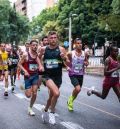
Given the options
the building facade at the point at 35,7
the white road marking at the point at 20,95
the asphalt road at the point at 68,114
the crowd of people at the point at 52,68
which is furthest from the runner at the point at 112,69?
the building facade at the point at 35,7

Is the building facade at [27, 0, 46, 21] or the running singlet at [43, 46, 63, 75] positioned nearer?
the running singlet at [43, 46, 63, 75]

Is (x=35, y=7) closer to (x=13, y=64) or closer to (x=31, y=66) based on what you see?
(x=13, y=64)

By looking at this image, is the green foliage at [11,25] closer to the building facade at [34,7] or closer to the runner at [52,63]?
the runner at [52,63]

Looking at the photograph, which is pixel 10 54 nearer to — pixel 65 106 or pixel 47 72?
pixel 65 106

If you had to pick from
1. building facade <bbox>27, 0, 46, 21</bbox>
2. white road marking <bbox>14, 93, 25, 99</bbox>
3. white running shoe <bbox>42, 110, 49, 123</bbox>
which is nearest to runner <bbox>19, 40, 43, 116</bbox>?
white running shoe <bbox>42, 110, 49, 123</bbox>

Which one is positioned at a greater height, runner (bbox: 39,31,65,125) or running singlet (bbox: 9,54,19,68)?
runner (bbox: 39,31,65,125)

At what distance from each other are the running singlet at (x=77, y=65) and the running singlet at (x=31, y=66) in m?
1.07

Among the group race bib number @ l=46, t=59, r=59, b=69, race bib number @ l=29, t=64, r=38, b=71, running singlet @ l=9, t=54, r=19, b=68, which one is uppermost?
race bib number @ l=46, t=59, r=59, b=69

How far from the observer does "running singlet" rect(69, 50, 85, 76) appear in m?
12.1

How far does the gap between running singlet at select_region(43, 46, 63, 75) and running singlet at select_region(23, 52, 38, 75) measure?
1115 millimetres

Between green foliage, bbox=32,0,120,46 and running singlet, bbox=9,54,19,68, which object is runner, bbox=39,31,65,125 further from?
green foliage, bbox=32,0,120,46

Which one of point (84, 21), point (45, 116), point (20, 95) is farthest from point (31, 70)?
point (84, 21)

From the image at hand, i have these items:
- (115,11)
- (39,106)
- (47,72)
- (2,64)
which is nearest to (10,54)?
(2,64)

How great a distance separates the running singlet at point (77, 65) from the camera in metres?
12.1
